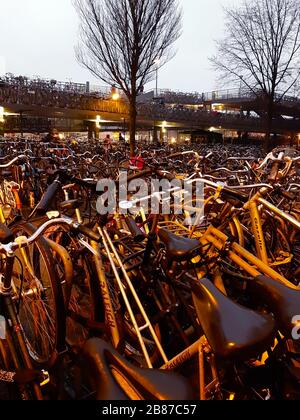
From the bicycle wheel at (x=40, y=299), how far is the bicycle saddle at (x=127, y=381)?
102cm

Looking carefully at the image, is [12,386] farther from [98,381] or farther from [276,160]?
[276,160]

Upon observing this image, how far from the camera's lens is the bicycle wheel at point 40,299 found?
221 centimetres

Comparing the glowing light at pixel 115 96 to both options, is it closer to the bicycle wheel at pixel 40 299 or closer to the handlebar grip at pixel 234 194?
the bicycle wheel at pixel 40 299

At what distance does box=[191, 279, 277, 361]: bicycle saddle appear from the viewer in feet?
3.98

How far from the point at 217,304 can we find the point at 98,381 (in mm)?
525

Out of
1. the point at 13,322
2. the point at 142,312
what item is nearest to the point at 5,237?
the point at 13,322

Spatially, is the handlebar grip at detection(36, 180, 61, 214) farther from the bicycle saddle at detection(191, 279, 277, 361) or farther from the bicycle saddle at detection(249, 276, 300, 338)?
the bicycle saddle at detection(249, 276, 300, 338)

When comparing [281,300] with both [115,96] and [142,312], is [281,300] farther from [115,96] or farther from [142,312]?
[115,96]

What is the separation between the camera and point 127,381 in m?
1.18

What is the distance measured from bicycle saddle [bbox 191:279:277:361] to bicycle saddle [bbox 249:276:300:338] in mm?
113

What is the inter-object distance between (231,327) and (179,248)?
3.36 feet

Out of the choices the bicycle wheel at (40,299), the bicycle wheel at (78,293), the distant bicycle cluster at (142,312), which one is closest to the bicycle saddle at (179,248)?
the distant bicycle cluster at (142,312)
